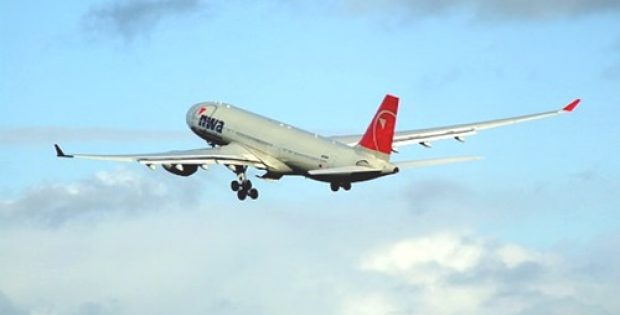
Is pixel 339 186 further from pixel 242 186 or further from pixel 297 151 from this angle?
pixel 242 186

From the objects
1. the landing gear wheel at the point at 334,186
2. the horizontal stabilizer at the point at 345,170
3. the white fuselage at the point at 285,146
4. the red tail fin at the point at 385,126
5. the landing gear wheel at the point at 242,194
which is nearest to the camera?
the horizontal stabilizer at the point at 345,170

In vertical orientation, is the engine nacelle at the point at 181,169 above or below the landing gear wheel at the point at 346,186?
above

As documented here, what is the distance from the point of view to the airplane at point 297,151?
177 m

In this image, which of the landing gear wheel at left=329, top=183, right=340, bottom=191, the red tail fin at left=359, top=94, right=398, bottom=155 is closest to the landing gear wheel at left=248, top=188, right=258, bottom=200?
the landing gear wheel at left=329, top=183, right=340, bottom=191

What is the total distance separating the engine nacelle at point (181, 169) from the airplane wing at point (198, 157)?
1.91ft

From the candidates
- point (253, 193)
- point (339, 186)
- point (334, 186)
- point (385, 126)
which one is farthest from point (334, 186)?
point (385, 126)

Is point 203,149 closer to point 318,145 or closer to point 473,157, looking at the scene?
point 318,145

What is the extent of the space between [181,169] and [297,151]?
34.8 feet

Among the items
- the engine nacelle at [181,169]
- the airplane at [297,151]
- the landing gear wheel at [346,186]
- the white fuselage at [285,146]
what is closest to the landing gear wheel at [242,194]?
the airplane at [297,151]

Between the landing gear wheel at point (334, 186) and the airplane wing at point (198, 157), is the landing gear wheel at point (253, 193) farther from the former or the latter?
the landing gear wheel at point (334, 186)

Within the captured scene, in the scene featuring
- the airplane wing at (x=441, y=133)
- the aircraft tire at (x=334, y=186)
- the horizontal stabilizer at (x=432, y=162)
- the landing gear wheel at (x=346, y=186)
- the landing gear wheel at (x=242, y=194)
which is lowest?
the horizontal stabilizer at (x=432, y=162)

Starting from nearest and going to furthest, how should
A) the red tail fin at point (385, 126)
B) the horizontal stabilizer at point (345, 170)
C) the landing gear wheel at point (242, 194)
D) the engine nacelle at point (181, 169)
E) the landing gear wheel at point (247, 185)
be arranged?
the horizontal stabilizer at point (345, 170)
the red tail fin at point (385, 126)
the engine nacelle at point (181, 169)
the landing gear wheel at point (242, 194)
the landing gear wheel at point (247, 185)

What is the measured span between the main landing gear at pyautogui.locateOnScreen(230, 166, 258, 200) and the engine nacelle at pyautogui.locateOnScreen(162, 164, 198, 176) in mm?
3656

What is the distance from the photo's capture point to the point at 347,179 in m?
178
